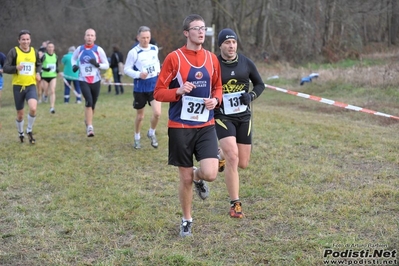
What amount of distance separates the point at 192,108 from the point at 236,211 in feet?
4.57

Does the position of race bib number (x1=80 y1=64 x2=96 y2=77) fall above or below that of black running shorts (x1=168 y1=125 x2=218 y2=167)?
above

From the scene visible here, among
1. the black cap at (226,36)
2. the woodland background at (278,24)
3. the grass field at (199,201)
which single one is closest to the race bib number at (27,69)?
the grass field at (199,201)

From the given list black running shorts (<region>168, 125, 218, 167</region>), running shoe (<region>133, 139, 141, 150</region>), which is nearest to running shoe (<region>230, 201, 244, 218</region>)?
black running shorts (<region>168, 125, 218, 167</region>)

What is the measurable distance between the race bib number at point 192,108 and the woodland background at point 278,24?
25709 mm

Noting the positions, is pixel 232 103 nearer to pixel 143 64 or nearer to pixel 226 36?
pixel 226 36

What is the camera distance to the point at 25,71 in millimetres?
9633

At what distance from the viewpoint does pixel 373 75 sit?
17.3m

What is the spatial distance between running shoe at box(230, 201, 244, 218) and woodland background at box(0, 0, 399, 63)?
2508cm

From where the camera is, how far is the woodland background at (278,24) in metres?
31.8

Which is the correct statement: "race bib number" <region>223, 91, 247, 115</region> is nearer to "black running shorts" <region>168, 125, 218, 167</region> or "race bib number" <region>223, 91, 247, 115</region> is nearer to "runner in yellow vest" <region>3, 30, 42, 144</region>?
"black running shorts" <region>168, 125, 218, 167</region>

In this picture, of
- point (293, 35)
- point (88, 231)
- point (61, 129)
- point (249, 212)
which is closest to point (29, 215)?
point (88, 231)

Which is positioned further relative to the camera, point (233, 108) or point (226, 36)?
point (233, 108)

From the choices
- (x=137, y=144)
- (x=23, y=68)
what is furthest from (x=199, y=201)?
(x=23, y=68)

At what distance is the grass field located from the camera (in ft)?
15.5
